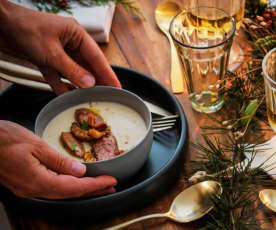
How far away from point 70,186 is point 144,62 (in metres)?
0.52

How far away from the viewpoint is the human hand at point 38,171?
2.50 feet

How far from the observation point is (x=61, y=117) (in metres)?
0.96

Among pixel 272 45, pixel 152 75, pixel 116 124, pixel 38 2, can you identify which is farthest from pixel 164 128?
pixel 38 2

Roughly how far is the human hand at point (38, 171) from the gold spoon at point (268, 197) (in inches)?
11.2

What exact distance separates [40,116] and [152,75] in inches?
14.8

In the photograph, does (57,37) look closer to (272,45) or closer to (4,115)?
(4,115)

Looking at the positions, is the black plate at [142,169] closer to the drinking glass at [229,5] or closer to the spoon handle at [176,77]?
the spoon handle at [176,77]

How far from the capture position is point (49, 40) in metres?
0.97

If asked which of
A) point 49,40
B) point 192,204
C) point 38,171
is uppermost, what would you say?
point 49,40

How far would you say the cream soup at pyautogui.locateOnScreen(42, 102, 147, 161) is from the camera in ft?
2.92

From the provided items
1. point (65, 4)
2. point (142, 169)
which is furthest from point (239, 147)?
point (65, 4)

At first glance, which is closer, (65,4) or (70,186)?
(70,186)

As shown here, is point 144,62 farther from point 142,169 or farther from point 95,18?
point 142,169

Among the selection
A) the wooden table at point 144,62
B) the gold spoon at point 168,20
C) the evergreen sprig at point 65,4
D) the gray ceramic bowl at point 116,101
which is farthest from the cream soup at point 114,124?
the evergreen sprig at point 65,4
